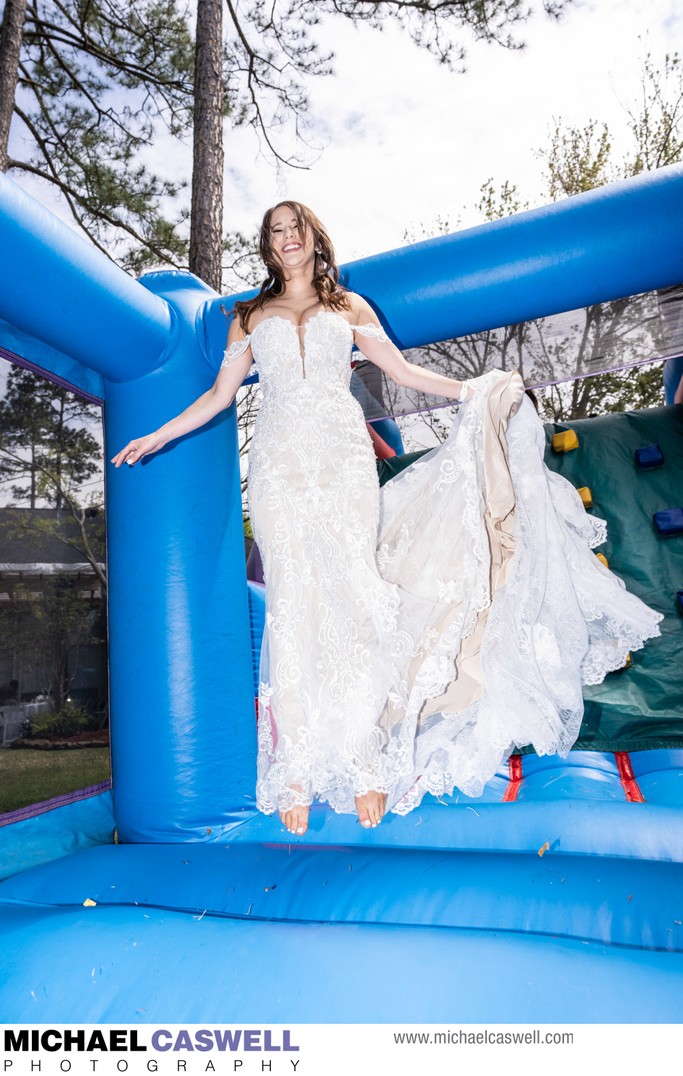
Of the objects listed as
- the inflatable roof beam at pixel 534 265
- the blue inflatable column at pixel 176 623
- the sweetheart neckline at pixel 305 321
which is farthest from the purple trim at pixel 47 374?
the inflatable roof beam at pixel 534 265

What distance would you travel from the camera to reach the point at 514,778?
105 inches

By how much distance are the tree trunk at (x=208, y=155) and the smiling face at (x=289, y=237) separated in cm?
260

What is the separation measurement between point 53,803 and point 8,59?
18.6 feet

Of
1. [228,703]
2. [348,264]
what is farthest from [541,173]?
[228,703]

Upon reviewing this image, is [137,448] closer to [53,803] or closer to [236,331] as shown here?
[236,331]

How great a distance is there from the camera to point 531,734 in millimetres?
2018

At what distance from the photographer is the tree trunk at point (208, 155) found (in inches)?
182

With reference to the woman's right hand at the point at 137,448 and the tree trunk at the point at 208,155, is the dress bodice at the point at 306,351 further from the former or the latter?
the tree trunk at the point at 208,155

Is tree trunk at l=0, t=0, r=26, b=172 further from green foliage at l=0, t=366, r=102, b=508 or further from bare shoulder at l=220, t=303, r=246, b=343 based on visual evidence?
bare shoulder at l=220, t=303, r=246, b=343

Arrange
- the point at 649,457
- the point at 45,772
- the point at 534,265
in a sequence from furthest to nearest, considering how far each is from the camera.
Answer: the point at 649,457
the point at 45,772
the point at 534,265
